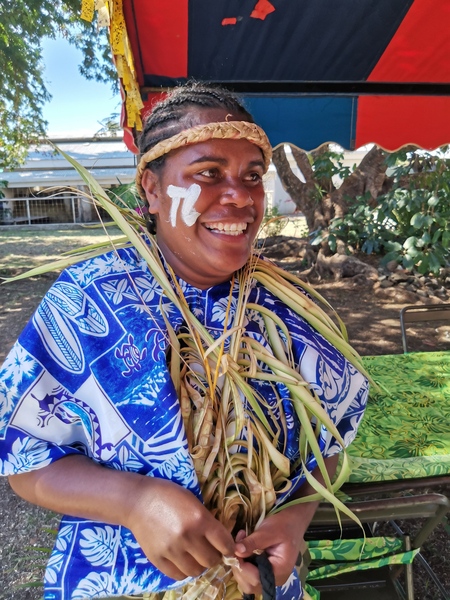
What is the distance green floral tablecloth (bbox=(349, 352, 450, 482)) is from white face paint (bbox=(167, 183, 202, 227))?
1.25 metres

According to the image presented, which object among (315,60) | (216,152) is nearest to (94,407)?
(216,152)

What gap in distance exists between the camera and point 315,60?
2.84 m

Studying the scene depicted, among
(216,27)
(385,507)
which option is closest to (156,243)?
(385,507)

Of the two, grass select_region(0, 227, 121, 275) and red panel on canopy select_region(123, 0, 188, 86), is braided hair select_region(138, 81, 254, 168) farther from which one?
grass select_region(0, 227, 121, 275)

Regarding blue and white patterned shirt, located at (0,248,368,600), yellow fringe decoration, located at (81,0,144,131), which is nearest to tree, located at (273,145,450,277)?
yellow fringe decoration, located at (81,0,144,131)

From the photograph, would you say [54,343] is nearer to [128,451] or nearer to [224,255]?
[128,451]

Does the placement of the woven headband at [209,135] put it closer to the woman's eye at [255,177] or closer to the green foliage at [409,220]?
the woman's eye at [255,177]

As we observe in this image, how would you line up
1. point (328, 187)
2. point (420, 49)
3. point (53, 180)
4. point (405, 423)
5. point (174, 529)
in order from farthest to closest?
point (53, 180), point (328, 187), point (420, 49), point (405, 423), point (174, 529)

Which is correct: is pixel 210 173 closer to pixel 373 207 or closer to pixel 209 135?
pixel 209 135

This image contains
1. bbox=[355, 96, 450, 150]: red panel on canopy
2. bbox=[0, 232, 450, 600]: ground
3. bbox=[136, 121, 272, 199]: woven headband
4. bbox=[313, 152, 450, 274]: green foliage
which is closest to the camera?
bbox=[136, 121, 272, 199]: woven headband

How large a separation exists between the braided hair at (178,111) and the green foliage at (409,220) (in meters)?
5.64

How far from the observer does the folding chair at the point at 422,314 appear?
10.8ft

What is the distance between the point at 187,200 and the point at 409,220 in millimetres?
6450

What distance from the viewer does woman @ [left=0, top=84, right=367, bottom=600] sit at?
0.95 metres
